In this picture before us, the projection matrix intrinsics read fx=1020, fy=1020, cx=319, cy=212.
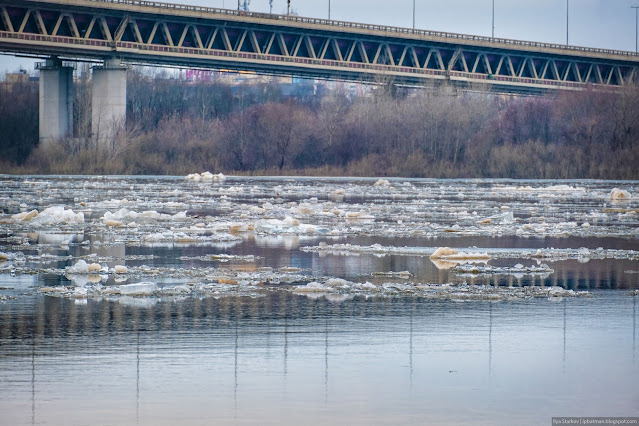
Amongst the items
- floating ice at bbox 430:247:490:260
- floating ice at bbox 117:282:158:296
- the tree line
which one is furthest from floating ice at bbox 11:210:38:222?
the tree line

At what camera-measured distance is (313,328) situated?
1219 cm

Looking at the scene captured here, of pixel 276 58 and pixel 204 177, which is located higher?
pixel 276 58

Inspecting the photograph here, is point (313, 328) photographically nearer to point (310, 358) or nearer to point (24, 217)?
point (310, 358)

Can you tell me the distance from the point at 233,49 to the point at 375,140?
1471 centimetres

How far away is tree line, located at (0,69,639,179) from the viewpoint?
7975 centimetres

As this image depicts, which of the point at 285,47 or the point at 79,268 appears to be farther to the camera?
the point at 285,47

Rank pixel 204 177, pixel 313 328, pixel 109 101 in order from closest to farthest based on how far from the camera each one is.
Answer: pixel 313 328
pixel 204 177
pixel 109 101

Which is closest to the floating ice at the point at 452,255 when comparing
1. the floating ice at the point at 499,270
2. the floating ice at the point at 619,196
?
the floating ice at the point at 499,270

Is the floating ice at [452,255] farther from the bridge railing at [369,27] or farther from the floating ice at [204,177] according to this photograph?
the bridge railing at [369,27]

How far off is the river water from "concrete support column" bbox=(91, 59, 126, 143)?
5492 cm

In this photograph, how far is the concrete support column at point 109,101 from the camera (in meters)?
78.6

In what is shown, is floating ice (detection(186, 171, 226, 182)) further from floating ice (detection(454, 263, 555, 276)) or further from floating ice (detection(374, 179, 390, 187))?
floating ice (detection(454, 263, 555, 276))

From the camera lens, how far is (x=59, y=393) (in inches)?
360

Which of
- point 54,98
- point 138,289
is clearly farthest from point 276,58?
point 138,289
